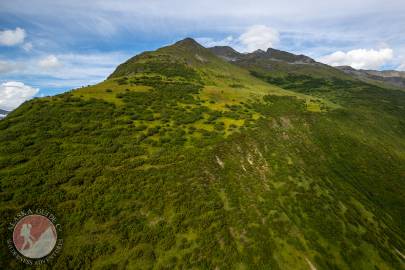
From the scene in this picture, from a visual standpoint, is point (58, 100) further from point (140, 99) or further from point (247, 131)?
point (247, 131)

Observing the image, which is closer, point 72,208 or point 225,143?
point 72,208

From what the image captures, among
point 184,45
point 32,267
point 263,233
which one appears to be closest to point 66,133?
point 32,267

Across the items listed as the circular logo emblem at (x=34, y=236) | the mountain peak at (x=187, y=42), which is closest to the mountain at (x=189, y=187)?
the circular logo emblem at (x=34, y=236)

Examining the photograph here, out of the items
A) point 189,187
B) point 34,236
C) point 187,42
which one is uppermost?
point 187,42

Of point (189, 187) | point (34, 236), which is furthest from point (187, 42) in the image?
point (34, 236)

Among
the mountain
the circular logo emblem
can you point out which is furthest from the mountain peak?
the circular logo emblem

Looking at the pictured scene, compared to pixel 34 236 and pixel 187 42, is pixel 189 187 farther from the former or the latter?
pixel 187 42

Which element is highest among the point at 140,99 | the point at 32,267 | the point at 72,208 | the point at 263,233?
the point at 140,99
